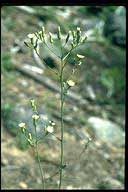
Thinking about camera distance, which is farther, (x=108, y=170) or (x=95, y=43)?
(x=95, y=43)

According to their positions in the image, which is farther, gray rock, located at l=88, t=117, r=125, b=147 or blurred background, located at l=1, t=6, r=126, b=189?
gray rock, located at l=88, t=117, r=125, b=147

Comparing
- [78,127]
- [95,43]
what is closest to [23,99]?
[78,127]

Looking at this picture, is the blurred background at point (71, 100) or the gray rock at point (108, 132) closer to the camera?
the blurred background at point (71, 100)

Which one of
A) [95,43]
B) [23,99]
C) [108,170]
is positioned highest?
[95,43]

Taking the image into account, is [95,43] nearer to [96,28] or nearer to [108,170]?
[96,28]
